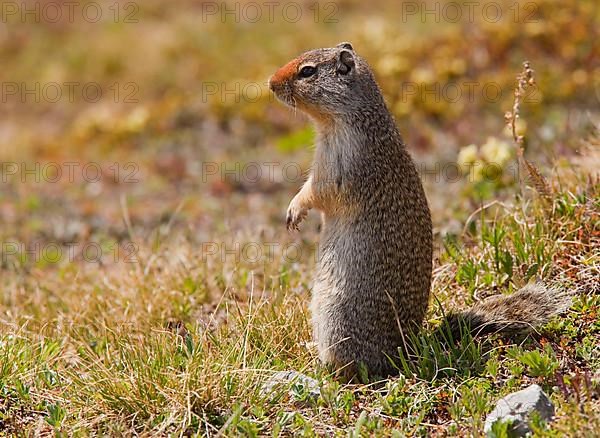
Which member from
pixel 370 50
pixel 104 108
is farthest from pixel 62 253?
pixel 104 108

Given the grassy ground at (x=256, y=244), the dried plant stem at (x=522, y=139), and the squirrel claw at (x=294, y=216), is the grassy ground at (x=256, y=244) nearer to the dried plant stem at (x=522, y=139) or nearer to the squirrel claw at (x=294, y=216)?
the dried plant stem at (x=522, y=139)

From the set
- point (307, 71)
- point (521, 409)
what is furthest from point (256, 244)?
point (521, 409)

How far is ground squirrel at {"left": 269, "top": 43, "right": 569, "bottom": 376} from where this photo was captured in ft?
16.2

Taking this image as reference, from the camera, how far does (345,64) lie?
5527 millimetres

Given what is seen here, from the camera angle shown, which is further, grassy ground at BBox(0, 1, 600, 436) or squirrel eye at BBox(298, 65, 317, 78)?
squirrel eye at BBox(298, 65, 317, 78)

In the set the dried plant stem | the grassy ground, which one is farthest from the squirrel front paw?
the dried plant stem

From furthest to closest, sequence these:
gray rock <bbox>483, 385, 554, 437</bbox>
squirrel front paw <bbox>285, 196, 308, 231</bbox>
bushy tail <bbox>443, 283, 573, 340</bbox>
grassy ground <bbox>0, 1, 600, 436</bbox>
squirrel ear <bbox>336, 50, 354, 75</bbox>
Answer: squirrel ear <bbox>336, 50, 354, 75</bbox> < squirrel front paw <bbox>285, 196, 308, 231</bbox> < bushy tail <bbox>443, 283, 573, 340</bbox> < grassy ground <bbox>0, 1, 600, 436</bbox> < gray rock <bbox>483, 385, 554, 437</bbox>

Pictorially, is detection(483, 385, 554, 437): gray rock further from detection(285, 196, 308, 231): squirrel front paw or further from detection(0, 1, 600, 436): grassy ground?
detection(285, 196, 308, 231): squirrel front paw

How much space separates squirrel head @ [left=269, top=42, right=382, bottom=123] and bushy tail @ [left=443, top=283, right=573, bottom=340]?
5.01ft

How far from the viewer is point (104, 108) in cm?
1703

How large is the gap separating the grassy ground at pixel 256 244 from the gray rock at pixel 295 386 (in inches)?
1.2

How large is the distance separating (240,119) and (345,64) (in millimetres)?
8312

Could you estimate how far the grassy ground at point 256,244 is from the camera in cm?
457

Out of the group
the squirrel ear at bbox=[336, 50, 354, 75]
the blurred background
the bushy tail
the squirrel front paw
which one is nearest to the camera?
the bushy tail
